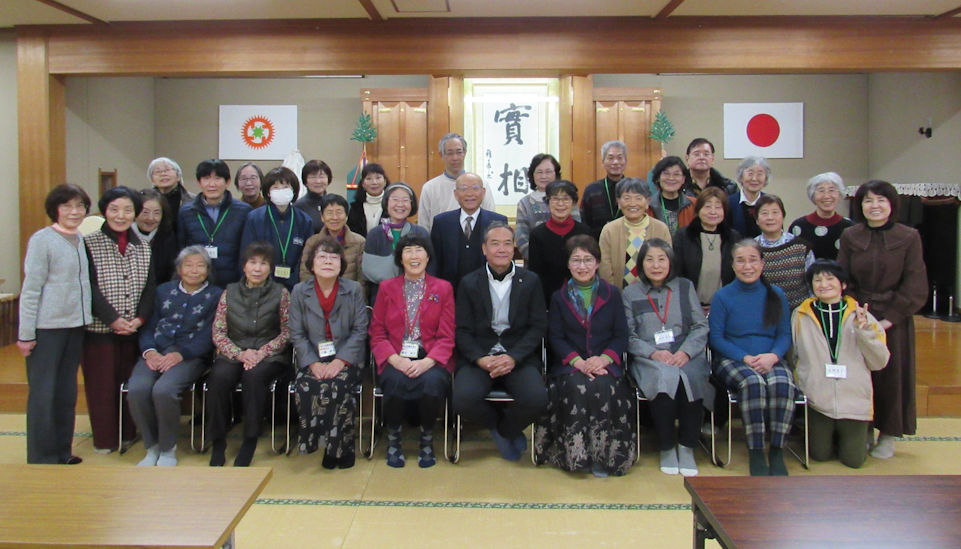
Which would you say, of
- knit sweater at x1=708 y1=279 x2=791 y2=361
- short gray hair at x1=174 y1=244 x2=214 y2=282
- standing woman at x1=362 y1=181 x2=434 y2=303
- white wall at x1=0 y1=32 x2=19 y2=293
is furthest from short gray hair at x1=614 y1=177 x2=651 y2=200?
white wall at x1=0 y1=32 x2=19 y2=293

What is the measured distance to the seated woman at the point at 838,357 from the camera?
312 cm

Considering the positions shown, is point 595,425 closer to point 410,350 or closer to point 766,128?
point 410,350

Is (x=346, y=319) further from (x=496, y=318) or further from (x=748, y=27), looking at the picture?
(x=748, y=27)

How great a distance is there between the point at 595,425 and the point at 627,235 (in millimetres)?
1029

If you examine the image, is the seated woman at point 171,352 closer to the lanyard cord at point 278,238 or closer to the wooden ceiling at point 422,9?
the lanyard cord at point 278,238

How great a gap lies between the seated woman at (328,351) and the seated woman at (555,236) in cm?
97

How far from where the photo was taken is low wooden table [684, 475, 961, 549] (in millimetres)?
1488

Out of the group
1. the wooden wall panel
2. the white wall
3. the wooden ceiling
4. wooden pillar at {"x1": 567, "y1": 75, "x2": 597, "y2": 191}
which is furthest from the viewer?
wooden pillar at {"x1": 567, "y1": 75, "x2": 597, "y2": 191}

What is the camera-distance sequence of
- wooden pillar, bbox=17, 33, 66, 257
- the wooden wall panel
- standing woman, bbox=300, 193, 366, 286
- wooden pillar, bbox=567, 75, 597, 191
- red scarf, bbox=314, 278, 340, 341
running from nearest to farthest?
red scarf, bbox=314, 278, 340, 341 < standing woman, bbox=300, 193, 366, 286 < the wooden wall panel < wooden pillar, bbox=17, 33, 66, 257 < wooden pillar, bbox=567, 75, 597, 191

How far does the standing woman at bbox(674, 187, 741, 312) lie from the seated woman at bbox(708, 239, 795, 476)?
0.14m

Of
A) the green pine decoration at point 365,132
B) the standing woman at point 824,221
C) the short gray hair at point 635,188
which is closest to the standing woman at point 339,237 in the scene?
the short gray hair at point 635,188

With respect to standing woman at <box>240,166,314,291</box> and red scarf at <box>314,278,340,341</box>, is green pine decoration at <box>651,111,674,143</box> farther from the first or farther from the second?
red scarf at <box>314,278,340,341</box>

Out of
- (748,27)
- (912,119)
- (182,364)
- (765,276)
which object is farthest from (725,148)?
(182,364)

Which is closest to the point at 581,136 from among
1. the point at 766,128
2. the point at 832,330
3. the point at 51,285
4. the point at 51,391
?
the point at 766,128
